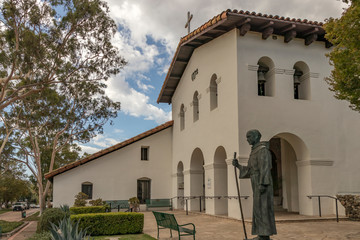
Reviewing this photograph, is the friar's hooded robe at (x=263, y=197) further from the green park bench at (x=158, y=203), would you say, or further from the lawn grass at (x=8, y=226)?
the green park bench at (x=158, y=203)

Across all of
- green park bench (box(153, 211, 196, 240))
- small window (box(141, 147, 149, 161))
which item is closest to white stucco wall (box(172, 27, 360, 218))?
green park bench (box(153, 211, 196, 240))

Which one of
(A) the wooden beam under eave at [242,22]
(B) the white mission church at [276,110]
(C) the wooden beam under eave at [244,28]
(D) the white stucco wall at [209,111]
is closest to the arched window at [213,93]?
(B) the white mission church at [276,110]

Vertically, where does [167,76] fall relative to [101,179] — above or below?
above

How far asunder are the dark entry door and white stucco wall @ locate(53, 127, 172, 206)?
0.37 metres

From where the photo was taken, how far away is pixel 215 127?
15461 millimetres

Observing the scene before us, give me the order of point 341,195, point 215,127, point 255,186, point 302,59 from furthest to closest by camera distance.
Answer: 1. point 215,127
2. point 302,59
3. point 341,195
4. point 255,186

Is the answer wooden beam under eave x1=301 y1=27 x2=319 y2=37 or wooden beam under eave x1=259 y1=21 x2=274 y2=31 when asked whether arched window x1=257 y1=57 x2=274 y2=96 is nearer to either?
wooden beam under eave x1=259 y1=21 x2=274 y2=31

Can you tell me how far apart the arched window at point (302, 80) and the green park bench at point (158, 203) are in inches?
439

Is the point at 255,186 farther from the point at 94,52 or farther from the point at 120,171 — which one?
the point at 120,171

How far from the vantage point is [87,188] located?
21250 mm

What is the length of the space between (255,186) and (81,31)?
1225 centimetres

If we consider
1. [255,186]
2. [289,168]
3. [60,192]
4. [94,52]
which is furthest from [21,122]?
Result: [255,186]

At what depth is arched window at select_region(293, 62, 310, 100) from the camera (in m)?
14.6

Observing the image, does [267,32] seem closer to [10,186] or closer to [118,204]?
[118,204]
